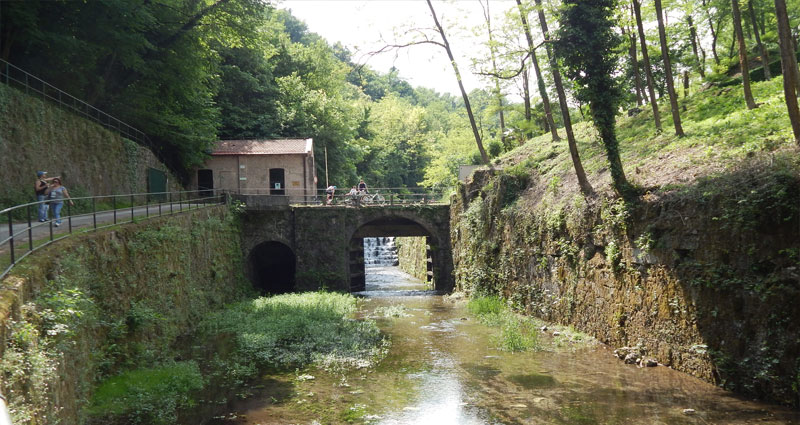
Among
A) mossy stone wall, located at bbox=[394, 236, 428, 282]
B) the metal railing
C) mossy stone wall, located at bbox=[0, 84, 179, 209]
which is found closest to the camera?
mossy stone wall, located at bbox=[0, 84, 179, 209]

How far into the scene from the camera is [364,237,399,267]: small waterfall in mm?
45969

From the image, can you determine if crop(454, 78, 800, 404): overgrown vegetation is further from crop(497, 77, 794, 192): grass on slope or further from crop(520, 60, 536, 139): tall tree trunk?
crop(520, 60, 536, 139): tall tree trunk

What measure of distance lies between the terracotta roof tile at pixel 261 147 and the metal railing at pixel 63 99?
166 inches

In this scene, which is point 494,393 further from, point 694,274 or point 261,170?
point 261,170

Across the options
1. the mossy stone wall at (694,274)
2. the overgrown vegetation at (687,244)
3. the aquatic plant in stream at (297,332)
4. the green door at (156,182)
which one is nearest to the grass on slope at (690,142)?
the overgrown vegetation at (687,244)

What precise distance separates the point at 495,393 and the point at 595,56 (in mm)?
9545

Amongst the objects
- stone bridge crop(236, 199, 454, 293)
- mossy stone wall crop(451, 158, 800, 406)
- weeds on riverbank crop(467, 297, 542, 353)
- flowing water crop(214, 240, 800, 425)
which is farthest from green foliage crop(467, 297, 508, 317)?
stone bridge crop(236, 199, 454, 293)

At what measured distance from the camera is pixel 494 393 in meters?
11.1

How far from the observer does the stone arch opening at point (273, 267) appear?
1147 inches

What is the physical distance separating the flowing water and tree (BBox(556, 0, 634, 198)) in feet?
20.1

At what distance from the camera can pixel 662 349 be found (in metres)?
11.8

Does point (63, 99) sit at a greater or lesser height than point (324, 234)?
greater

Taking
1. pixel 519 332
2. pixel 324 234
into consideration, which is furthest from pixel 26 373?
pixel 324 234

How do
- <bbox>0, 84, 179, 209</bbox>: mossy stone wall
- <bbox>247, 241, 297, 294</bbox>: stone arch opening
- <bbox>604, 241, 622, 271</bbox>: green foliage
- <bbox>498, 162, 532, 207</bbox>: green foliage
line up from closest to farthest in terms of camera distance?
1. <bbox>604, 241, 622, 271</bbox>: green foliage
2. <bbox>0, 84, 179, 209</bbox>: mossy stone wall
3. <bbox>498, 162, 532, 207</bbox>: green foliage
4. <bbox>247, 241, 297, 294</bbox>: stone arch opening
